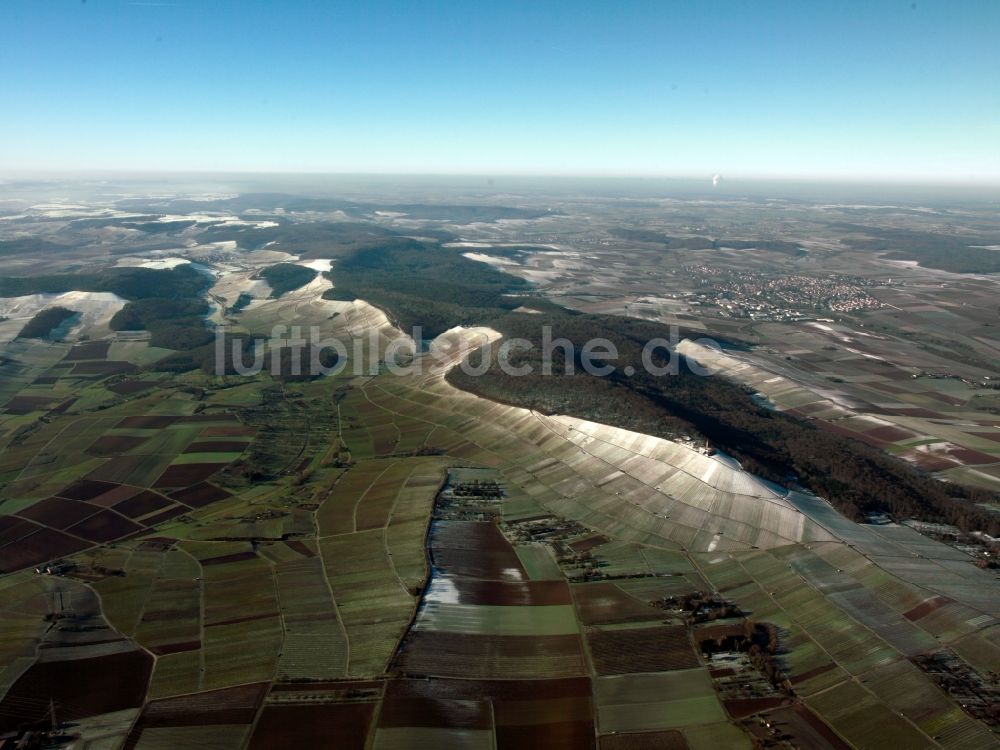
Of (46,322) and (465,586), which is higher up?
(46,322)

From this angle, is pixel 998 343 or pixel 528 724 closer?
pixel 528 724

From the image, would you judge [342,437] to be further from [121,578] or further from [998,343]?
[998,343]

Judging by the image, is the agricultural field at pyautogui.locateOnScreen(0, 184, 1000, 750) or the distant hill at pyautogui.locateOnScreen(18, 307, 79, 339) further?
the distant hill at pyautogui.locateOnScreen(18, 307, 79, 339)

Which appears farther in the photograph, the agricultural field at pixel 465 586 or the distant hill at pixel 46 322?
the distant hill at pixel 46 322

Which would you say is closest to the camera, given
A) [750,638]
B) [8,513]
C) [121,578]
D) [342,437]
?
[750,638]

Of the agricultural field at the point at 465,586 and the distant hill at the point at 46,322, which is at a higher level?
the distant hill at the point at 46,322

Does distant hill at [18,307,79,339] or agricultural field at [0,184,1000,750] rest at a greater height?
distant hill at [18,307,79,339]

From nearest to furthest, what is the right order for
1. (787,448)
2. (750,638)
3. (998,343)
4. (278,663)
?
(278,663) < (750,638) < (787,448) < (998,343)

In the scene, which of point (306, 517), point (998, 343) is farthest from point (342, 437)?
point (998, 343)

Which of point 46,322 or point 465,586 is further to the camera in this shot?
point 46,322
